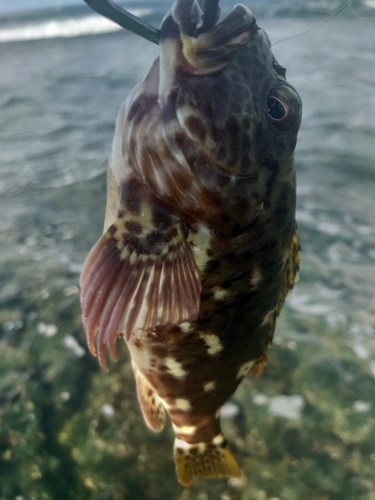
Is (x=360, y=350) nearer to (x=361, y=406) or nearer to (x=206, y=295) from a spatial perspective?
(x=361, y=406)

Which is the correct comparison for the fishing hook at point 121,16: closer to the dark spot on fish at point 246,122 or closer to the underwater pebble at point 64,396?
the dark spot on fish at point 246,122

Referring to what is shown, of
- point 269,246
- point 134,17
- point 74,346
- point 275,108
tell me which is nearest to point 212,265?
point 269,246

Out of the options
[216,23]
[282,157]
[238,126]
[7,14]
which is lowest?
[7,14]

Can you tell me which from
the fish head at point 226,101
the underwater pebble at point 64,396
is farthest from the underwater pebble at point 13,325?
the fish head at point 226,101

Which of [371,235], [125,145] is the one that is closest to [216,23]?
[125,145]

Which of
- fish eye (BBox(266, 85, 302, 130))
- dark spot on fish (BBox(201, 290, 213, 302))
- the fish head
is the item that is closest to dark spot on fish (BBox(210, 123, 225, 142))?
the fish head

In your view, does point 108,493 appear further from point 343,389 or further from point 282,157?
point 282,157
